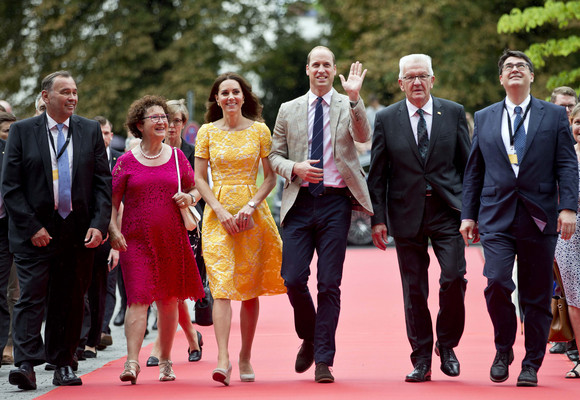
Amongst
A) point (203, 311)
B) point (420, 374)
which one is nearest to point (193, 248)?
point (203, 311)

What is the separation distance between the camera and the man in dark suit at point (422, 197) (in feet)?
27.4

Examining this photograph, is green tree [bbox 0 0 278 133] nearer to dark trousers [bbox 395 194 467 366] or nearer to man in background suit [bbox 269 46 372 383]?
man in background suit [bbox 269 46 372 383]

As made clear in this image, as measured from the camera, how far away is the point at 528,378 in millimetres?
7934

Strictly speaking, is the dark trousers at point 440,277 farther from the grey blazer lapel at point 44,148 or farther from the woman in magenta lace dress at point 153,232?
the grey blazer lapel at point 44,148

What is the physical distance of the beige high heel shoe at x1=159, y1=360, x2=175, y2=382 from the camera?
28.7ft

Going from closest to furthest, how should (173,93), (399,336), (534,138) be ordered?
(534,138), (399,336), (173,93)

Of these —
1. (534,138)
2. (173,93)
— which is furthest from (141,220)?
(173,93)

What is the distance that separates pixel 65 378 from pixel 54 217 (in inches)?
48.2

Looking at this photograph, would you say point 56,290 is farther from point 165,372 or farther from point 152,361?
point 152,361

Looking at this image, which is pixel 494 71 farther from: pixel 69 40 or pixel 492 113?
pixel 492 113

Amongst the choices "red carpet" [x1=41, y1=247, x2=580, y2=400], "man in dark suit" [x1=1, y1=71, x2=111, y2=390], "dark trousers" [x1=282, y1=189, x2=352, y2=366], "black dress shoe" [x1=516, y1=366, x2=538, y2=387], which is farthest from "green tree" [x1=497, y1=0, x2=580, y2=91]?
"man in dark suit" [x1=1, y1=71, x2=111, y2=390]

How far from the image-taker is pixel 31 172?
8.58 metres

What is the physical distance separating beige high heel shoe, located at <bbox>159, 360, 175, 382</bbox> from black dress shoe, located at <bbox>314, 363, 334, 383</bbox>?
4.05 ft

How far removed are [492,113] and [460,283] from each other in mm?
1267
